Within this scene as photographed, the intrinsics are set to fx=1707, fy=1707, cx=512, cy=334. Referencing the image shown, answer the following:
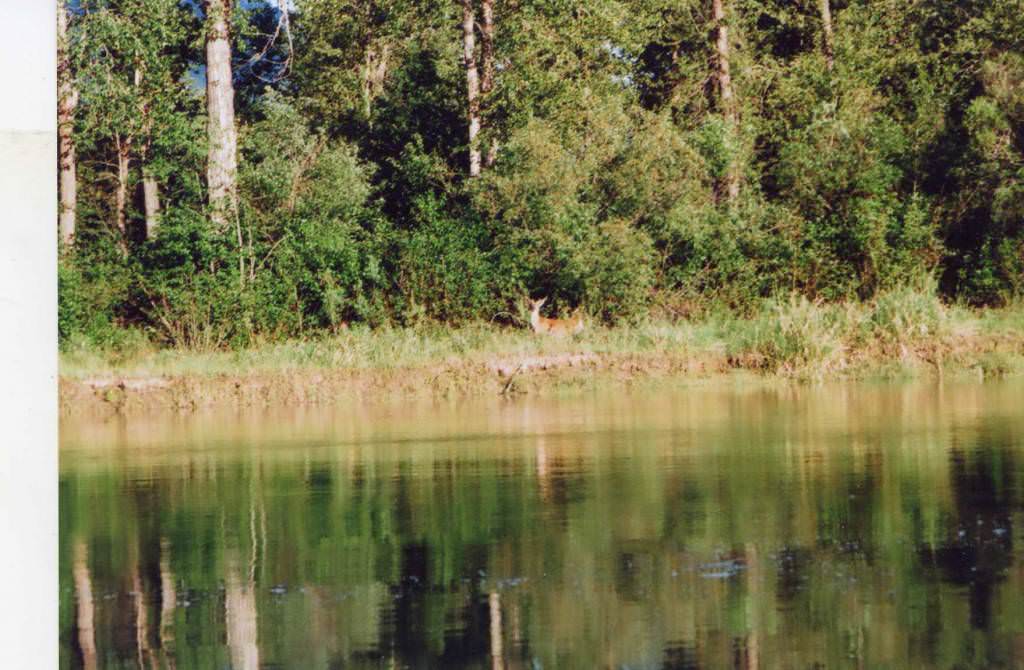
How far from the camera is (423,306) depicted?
104 feet

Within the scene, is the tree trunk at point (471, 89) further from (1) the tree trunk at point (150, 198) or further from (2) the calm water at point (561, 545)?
(2) the calm water at point (561, 545)

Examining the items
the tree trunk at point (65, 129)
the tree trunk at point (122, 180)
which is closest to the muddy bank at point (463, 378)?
the tree trunk at point (65, 129)

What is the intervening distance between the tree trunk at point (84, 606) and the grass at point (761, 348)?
46.4 feet

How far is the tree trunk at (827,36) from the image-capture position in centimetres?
3959

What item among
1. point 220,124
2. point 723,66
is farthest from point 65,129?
point 723,66

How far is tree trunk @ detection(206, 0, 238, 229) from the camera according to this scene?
1319 inches

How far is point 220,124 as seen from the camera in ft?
111

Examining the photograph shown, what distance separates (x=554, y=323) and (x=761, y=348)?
5.84 m

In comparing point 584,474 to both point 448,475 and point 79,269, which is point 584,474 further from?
point 79,269

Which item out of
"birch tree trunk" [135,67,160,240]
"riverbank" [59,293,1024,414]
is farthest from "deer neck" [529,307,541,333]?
"birch tree trunk" [135,67,160,240]

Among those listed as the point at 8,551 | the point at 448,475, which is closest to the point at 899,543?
the point at 448,475

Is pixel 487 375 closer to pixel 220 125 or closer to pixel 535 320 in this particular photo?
pixel 535 320

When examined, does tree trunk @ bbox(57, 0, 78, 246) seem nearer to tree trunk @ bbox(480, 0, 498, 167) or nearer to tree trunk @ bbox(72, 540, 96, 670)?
tree trunk @ bbox(480, 0, 498, 167)

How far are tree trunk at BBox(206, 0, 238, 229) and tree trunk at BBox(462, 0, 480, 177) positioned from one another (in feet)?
15.7
